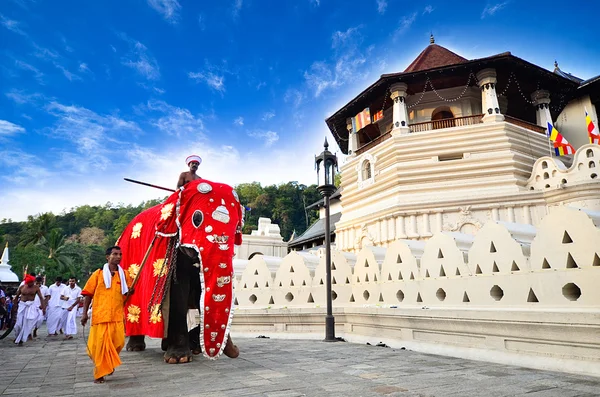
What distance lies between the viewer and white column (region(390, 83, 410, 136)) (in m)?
17.2

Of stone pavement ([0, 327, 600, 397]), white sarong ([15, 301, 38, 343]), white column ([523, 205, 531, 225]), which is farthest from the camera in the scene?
white column ([523, 205, 531, 225])

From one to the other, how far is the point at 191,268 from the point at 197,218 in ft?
2.86

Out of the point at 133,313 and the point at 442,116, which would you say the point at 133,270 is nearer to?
the point at 133,313

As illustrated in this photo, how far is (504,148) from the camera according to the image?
1562 centimetres

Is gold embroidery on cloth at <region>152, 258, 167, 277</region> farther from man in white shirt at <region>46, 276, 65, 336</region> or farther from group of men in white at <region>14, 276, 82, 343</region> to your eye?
man in white shirt at <region>46, 276, 65, 336</region>

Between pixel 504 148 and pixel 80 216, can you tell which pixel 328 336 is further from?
pixel 80 216

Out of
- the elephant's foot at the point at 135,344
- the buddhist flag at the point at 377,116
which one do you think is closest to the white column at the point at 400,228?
the buddhist flag at the point at 377,116

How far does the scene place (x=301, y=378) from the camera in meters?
4.21

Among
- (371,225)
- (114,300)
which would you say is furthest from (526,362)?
(371,225)

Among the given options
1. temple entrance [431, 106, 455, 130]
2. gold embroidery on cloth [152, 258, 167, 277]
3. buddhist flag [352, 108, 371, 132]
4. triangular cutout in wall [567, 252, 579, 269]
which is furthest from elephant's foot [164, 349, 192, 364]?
buddhist flag [352, 108, 371, 132]

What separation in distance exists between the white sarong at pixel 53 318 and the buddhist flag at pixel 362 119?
555 inches

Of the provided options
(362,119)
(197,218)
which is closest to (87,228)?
(362,119)

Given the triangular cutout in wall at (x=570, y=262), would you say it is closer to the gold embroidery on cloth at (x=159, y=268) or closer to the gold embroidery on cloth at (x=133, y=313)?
the gold embroidery on cloth at (x=159, y=268)

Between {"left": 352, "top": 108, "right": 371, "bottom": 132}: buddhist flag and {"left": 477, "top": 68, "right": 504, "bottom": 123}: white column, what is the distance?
16.3ft
